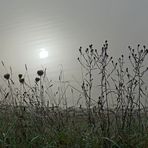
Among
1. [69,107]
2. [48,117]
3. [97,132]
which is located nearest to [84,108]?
[69,107]

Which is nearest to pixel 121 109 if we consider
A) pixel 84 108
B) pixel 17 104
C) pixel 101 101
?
pixel 101 101

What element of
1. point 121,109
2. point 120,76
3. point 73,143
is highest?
point 120,76

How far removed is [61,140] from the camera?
327cm

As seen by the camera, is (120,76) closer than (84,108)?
Yes

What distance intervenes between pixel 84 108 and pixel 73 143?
3.09 feet

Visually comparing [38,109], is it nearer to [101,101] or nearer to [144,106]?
[101,101]

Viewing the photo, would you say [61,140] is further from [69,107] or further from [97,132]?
[69,107]

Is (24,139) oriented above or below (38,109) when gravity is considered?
below

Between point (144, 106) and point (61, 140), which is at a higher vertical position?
point (144, 106)

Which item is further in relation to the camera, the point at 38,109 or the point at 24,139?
the point at 38,109

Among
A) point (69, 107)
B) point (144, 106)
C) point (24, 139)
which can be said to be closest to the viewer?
point (24, 139)

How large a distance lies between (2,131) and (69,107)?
2.86ft

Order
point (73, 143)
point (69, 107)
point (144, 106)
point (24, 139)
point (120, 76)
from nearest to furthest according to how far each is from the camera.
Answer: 1. point (73, 143)
2. point (24, 139)
3. point (120, 76)
4. point (144, 106)
5. point (69, 107)

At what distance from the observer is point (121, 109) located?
145 inches
